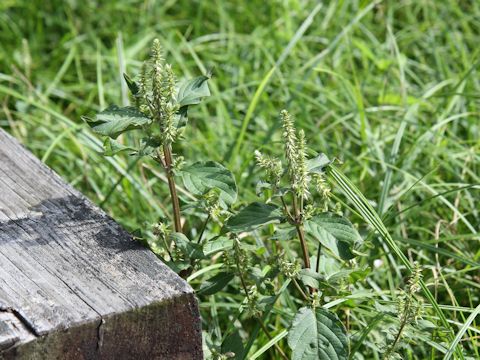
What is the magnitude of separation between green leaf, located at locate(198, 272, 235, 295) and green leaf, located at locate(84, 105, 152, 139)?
0.42 metres

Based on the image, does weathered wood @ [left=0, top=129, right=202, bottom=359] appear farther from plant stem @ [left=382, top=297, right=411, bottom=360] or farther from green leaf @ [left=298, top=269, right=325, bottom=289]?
plant stem @ [left=382, top=297, right=411, bottom=360]

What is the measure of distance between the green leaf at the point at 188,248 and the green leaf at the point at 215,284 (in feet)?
0.35

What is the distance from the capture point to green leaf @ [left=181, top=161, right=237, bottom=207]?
1882 millimetres

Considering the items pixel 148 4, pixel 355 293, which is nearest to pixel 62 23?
pixel 148 4

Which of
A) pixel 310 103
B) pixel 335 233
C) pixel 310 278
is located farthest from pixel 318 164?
pixel 310 103

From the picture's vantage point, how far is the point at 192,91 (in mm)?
1913

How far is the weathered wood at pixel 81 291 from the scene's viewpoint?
1.58m

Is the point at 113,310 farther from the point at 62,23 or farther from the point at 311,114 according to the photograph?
the point at 62,23

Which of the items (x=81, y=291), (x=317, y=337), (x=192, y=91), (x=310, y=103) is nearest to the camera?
Answer: (x=81, y=291)

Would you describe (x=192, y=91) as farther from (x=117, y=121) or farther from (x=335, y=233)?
(x=335, y=233)

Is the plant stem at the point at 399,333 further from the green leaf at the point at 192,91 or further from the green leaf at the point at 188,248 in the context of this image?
the green leaf at the point at 192,91

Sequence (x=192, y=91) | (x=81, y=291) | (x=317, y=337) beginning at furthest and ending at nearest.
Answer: (x=192, y=91) < (x=317, y=337) < (x=81, y=291)

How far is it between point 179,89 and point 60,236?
430 millimetres

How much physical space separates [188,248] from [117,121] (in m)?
0.34
